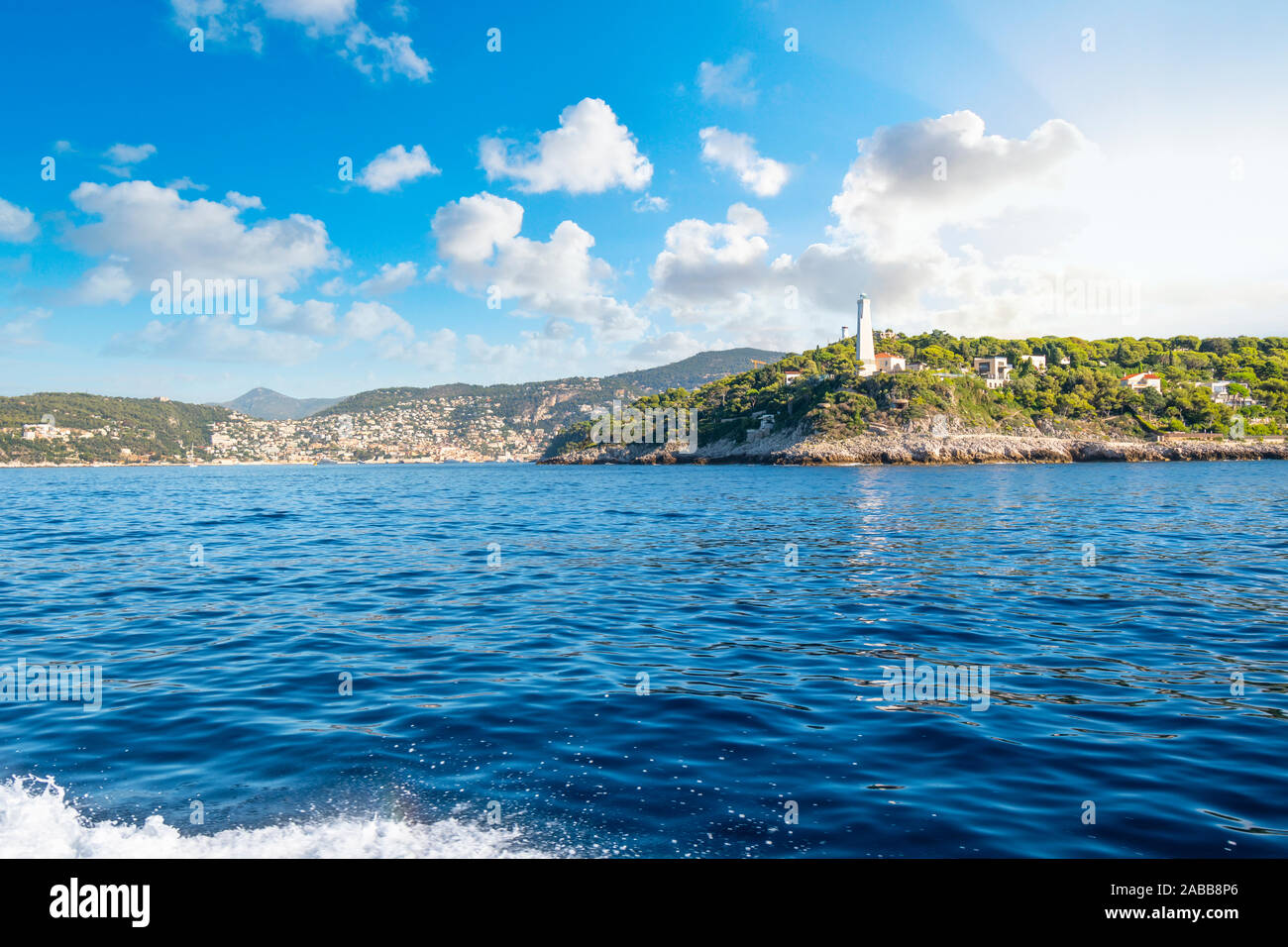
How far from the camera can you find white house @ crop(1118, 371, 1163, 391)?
151750 millimetres

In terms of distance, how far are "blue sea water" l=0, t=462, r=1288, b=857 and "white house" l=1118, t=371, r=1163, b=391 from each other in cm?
15439

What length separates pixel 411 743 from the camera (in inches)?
341

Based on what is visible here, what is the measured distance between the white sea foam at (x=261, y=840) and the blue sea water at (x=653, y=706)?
35 mm

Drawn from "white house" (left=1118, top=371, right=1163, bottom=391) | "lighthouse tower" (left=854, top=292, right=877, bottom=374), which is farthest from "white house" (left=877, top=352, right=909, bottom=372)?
"white house" (left=1118, top=371, right=1163, bottom=391)

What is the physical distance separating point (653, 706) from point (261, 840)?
519 cm

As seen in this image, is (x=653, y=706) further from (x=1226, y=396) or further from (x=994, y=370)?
(x=1226, y=396)

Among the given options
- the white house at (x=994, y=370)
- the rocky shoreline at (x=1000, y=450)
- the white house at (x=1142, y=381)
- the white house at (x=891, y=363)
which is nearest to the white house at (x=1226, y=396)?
the white house at (x=1142, y=381)

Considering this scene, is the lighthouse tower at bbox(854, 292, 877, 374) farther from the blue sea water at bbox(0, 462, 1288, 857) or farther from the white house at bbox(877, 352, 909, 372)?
the blue sea water at bbox(0, 462, 1288, 857)

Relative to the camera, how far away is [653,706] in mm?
10086

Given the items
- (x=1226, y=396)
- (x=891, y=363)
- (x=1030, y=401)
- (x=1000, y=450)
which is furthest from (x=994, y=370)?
(x=1000, y=450)

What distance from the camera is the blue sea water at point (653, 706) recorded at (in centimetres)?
654

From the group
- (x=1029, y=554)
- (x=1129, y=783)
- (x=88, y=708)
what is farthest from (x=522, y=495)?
(x=1129, y=783)
